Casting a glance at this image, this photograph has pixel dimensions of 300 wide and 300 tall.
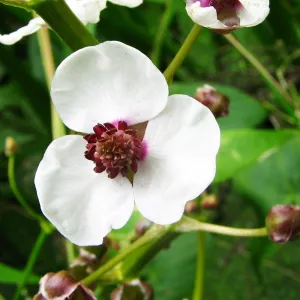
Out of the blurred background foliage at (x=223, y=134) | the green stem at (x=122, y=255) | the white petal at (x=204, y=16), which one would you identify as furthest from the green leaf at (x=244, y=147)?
the white petal at (x=204, y=16)

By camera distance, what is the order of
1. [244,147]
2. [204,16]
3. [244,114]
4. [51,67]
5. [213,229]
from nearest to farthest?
[204,16], [213,229], [51,67], [244,147], [244,114]

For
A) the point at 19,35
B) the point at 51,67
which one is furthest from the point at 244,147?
the point at 19,35

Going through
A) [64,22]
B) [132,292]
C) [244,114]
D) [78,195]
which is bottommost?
[244,114]

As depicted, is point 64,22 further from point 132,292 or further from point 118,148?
point 132,292

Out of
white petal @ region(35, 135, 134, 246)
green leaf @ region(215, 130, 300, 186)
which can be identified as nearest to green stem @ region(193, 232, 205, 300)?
green leaf @ region(215, 130, 300, 186)

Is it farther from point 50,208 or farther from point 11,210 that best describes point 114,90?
point 11,210

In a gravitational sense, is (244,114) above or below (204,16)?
below
